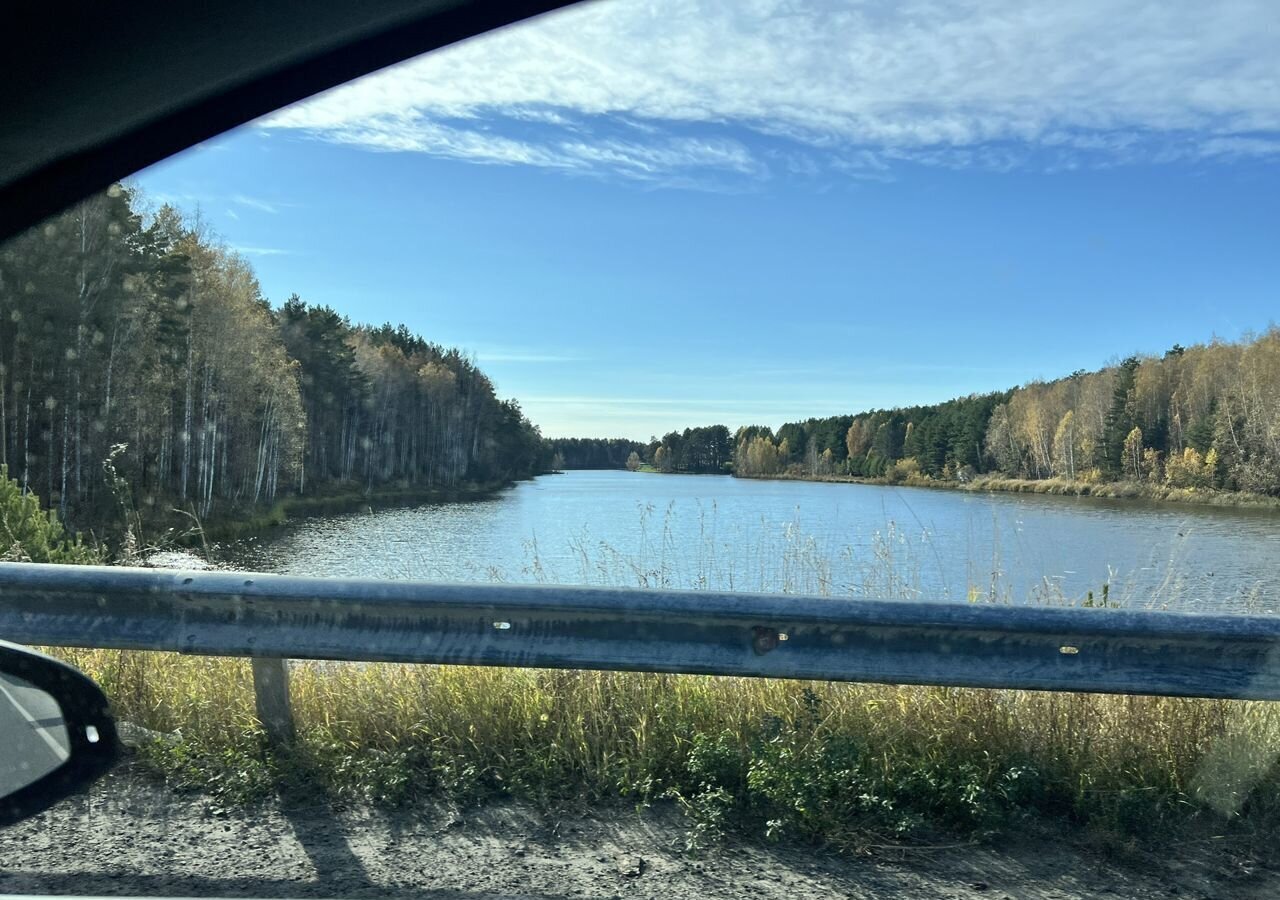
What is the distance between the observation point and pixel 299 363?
34062mm

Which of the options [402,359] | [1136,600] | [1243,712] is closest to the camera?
[1243,712]

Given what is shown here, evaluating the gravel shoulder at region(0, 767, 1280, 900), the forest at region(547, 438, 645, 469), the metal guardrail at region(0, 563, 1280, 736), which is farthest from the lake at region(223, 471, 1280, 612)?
the forest at region(547, 438, 645, 469)

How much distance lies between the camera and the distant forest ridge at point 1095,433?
74.5 feet

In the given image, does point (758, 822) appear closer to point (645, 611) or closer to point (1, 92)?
point (645, 611)

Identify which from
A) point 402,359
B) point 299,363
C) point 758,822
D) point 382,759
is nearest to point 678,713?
point 758,822

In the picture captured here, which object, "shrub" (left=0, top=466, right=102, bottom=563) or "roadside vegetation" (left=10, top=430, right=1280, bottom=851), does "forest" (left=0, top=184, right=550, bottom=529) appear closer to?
"shrub" (left=0, top=466, right=102, bottom=563)

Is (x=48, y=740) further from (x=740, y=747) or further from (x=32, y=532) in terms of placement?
(x=32, y=532)

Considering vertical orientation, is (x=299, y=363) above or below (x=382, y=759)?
above

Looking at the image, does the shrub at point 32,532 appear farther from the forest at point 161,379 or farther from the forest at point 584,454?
the forest at point 584,454

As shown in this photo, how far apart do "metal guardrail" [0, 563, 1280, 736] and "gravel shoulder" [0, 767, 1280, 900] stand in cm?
57

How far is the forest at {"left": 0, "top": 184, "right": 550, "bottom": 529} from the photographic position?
15.0 meters

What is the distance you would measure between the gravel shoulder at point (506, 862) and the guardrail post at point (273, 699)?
0.49 m

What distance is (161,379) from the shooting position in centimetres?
2252

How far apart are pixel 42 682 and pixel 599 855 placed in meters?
1.92
